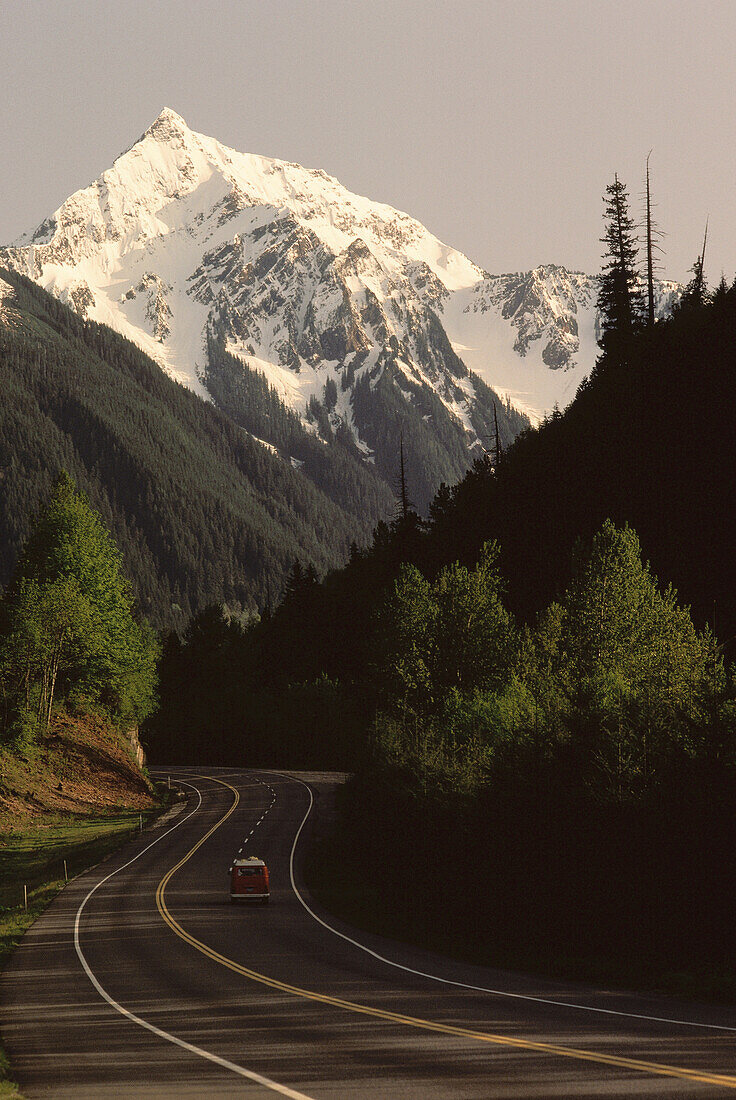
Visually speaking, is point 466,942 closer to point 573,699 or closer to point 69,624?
point 573,699

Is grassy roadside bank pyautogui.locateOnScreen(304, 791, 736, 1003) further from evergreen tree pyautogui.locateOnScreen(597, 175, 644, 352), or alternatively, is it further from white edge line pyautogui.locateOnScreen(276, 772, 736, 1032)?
evergreen tree pyautogui.locateOnScreen(597, 175, 644, 352)

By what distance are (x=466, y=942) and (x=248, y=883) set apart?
11026 mm

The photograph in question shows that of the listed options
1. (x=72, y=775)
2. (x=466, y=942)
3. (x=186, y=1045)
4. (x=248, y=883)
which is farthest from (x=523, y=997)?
(x=72, y=775)

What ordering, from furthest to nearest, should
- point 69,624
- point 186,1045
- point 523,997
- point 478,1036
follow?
1. point 69,624
2. point 523,997
3. point 186,1045
4. point 478,1036

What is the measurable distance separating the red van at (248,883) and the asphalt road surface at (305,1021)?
162 cm

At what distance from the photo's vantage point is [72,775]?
254 feet

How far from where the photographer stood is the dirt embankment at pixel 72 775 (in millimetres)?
69938

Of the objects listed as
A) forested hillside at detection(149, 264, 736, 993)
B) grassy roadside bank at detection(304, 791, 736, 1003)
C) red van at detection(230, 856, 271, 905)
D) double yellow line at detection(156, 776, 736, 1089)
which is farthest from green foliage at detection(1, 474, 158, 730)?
double yellow line at detection(156, 776, 736, 1089)

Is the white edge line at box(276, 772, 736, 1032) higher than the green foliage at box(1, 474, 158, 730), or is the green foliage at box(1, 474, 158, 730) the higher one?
the green foliage at box(1, 474, 158, 730)

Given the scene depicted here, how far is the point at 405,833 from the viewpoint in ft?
137

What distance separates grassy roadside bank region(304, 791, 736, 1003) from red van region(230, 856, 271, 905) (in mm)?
2612


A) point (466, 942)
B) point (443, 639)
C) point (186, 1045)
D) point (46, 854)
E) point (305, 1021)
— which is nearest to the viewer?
point (186, 1045)

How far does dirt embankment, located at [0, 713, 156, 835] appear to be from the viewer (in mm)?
69938

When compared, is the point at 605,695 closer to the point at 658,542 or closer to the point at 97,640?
the point at 658,542
